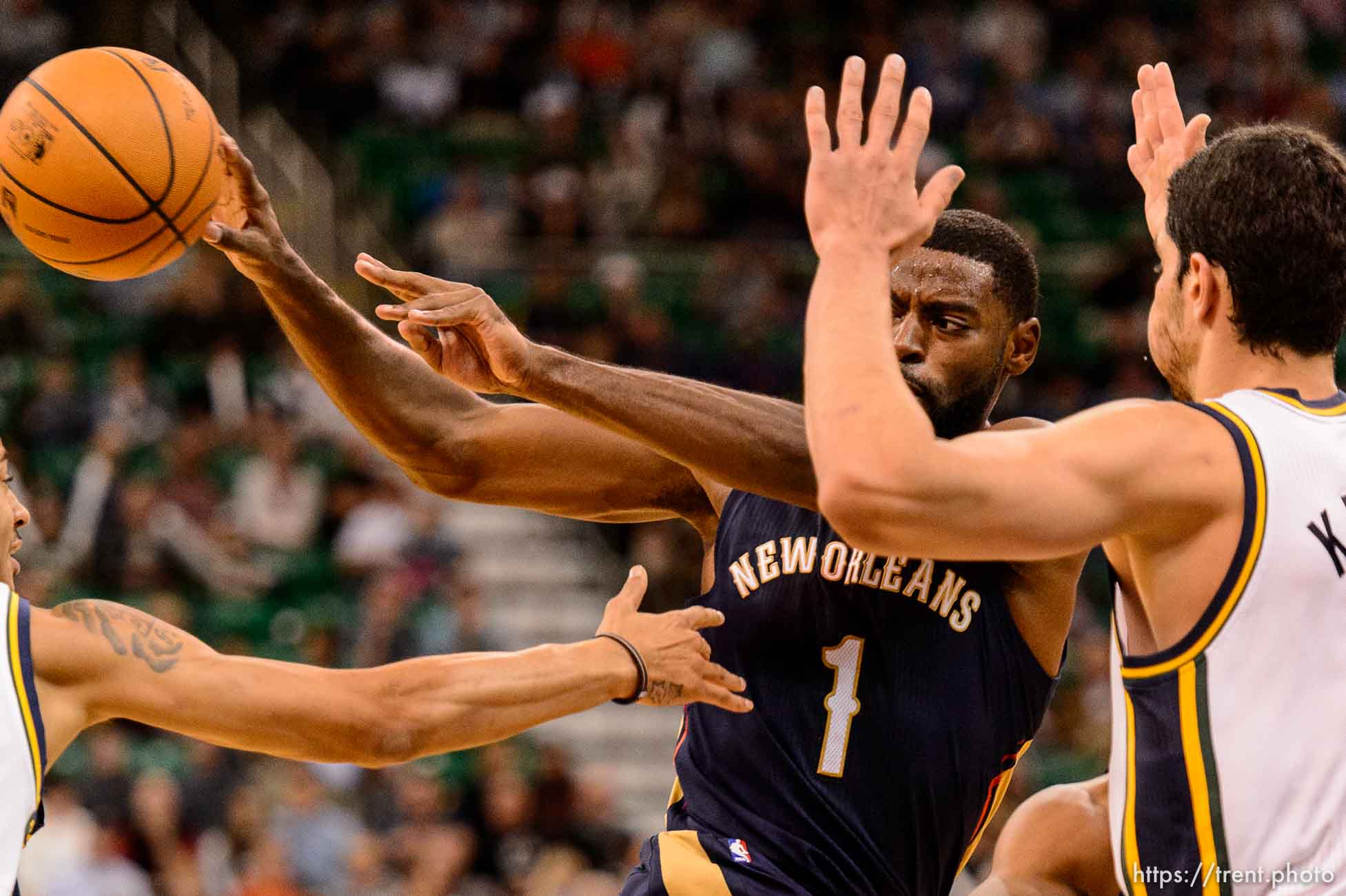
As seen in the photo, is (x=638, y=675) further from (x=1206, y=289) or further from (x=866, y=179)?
(x=1206, y=289)

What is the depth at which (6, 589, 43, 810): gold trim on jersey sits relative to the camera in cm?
297

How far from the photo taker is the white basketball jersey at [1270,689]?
8.54 feet

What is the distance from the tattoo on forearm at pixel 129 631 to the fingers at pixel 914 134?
1.72 m

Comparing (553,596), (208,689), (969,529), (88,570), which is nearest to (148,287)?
(88,570)

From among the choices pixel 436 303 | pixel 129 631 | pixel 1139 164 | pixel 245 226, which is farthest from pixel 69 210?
pixel 1139 164

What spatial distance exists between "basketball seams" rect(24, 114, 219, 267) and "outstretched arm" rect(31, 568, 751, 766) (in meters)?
1.05

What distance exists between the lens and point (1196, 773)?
267 cm

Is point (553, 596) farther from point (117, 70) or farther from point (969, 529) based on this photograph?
point (969, 529)

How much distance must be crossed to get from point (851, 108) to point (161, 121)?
6.35ft

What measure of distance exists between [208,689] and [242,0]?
1403 cm

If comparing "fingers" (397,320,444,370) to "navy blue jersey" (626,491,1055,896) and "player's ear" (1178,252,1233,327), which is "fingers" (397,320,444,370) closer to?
"navy blue jersey" (626,491,1055,896)

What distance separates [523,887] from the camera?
9.43 metres

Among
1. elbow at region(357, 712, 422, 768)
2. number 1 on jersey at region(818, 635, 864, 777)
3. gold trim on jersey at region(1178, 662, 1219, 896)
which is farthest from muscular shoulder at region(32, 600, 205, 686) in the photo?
gold trim on jersey at region(1178, 662, 1219, 896)

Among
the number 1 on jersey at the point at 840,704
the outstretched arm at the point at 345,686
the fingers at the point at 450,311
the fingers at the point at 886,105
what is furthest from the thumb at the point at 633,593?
the fingers at the point at 886,105
